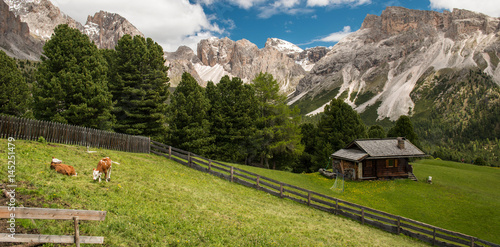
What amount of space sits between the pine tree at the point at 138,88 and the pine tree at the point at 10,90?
50.6ft

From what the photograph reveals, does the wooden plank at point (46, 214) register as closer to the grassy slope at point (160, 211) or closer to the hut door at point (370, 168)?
the grassy slope at point (160, 211)

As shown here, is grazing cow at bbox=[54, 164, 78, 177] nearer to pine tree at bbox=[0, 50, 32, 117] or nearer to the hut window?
pine tree at bbox=[0, 50, 32, 117]

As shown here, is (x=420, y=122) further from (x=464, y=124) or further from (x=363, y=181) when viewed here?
(x=363, y=181)

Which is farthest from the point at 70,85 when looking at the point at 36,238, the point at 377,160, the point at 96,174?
the point at 377,160

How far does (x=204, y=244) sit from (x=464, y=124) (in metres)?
186

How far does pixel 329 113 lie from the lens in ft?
157

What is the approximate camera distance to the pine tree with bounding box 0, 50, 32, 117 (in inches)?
1457

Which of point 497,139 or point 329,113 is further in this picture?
point 497,139

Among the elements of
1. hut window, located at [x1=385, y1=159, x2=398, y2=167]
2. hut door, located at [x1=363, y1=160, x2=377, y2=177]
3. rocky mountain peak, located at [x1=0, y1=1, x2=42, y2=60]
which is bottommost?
hut door, located at [x1=363, y1=160, x2=377, y2=177]

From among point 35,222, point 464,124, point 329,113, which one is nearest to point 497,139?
point 464,124

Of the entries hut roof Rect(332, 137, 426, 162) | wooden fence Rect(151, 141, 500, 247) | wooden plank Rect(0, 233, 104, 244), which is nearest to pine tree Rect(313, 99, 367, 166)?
hut roof Rect(332, 137, 426, 162)

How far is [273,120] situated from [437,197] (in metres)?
23.8

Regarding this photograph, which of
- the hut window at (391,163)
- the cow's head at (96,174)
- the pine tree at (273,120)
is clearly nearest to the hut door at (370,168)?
the hut window at (391,163)

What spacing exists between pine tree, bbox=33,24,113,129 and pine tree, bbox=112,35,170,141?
15.2ft
